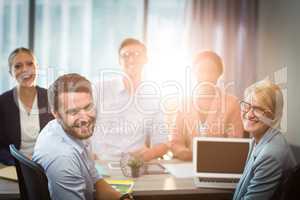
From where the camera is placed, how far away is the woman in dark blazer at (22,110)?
6.06ft

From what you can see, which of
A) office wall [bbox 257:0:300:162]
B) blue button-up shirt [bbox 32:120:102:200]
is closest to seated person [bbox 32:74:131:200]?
blue button-up shirt [bbox 32:120:102:200]

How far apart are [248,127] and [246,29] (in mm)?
1749

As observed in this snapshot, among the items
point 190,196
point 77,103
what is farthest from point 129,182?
point 77,103

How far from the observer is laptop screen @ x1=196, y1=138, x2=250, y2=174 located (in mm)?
1568

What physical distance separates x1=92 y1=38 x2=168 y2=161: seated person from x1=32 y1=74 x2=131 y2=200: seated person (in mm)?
634

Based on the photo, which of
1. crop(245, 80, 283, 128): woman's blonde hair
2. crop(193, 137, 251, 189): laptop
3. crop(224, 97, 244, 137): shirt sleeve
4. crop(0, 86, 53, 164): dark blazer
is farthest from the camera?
crop(0, 86, 53, 164): dark blazer

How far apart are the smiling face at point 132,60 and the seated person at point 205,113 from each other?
0.35 meters

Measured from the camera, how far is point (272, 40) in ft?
7.33

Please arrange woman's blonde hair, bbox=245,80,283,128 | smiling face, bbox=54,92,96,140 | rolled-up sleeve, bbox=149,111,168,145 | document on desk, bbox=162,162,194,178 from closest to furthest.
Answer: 1. smiling face, bbox=54,92,96,140
2. woman's blonde hair, bbox=245,80,283,128
3. document on desk, bbox=162,162,194,178
4. rolled-up sleeve, bbox=149,111,168,145

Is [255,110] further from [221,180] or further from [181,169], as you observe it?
[181,169]

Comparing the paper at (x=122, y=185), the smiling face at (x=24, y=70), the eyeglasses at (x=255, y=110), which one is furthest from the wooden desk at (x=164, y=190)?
the smiling face at (x=24, y=70)

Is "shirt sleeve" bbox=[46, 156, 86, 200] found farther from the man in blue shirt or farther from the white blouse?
the white blouse

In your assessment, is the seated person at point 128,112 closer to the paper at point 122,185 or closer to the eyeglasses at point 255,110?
the paper at point 122,185

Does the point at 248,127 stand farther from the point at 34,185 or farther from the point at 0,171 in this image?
the point at 0,171
